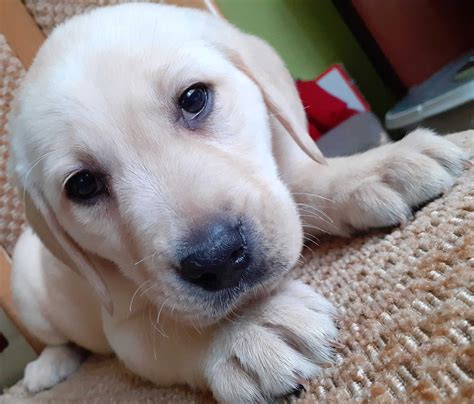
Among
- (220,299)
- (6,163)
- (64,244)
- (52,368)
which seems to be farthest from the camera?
(6,163)

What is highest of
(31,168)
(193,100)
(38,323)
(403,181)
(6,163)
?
(6,163)

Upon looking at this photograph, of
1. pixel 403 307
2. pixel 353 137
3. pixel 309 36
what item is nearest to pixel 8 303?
pixel 353 137

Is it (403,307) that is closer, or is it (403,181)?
(403,307)

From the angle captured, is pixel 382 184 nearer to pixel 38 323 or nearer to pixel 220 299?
pixel 220 299

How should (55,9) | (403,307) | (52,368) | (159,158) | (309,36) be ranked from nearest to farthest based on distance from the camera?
(403,307)
(159,158)
(52,368)
(55,9)
(309,36)

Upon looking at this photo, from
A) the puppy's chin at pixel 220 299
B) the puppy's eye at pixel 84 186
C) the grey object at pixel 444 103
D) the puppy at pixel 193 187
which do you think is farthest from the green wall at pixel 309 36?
the puppy's chin at pixel 220 299

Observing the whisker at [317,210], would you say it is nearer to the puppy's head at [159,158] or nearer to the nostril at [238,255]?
the puppy's head at [159,158]
